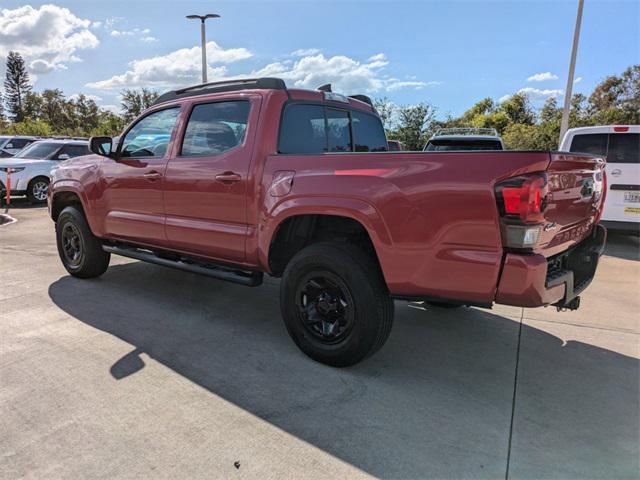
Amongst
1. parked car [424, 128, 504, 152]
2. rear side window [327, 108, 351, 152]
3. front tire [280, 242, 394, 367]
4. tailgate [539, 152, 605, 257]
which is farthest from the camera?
parked car [424, 128, 504, 152]

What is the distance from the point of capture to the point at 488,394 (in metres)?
3.10

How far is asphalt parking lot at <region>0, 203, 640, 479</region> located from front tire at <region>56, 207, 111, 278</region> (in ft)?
1.93

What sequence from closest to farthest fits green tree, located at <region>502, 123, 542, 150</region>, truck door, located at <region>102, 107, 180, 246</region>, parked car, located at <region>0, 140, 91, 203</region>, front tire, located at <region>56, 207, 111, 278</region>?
truck door, located at <region>102, 107, 180, 246</region> → front tire, located at <region>56, 207, 111, 278</region> → parked car, located at <region>0, 140, 91, 203</region> → green tree, located at <region>502, 123, 542, 150</region>

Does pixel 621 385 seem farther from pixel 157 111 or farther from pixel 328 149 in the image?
pixel 157 111

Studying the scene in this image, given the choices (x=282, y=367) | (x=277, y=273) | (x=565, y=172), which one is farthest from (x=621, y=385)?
(x=277, y=273)

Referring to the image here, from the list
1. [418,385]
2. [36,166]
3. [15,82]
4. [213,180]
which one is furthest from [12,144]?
[15,82]

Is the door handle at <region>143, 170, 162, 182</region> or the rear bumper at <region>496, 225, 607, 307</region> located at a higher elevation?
the door handle at <region>143, 170, 162, 182</region>

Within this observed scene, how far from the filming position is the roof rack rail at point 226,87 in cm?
385

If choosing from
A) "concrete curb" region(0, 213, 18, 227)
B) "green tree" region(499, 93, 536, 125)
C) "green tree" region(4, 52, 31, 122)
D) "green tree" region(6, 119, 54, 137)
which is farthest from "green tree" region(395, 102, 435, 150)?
"green tree" region(4, 52, 31, 122)

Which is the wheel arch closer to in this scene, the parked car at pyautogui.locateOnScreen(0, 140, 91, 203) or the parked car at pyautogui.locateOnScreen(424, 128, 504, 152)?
the parked car at pyautogui.locateOnScreen(424, 128, 504, 152)

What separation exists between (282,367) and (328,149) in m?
1.99

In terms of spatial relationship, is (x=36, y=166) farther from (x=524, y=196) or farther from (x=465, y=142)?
(x=524, y=196)

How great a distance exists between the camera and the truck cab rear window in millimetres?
3867

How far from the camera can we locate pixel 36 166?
39.7ft
